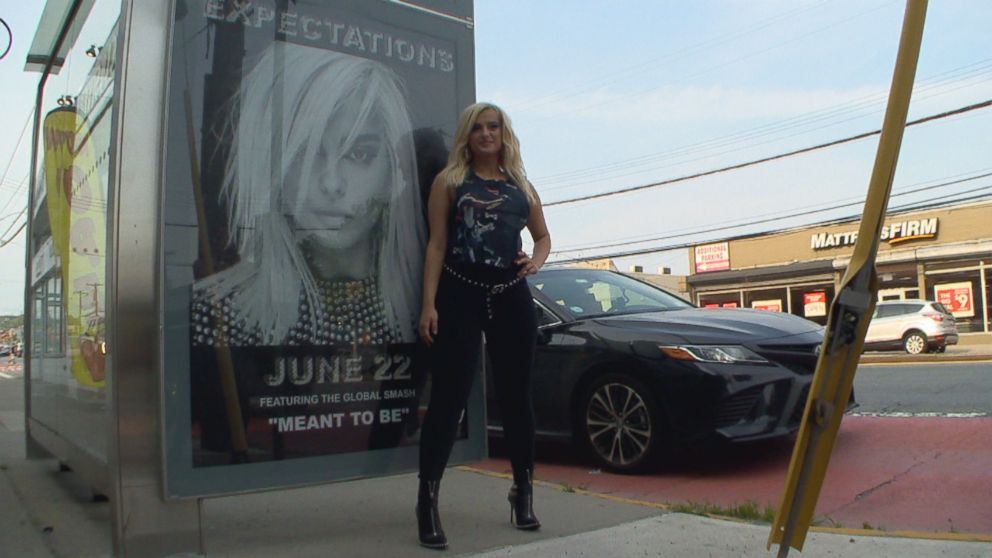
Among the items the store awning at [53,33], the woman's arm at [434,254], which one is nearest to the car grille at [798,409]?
the woman's arm at [434,254]

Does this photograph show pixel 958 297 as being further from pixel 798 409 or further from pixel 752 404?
pixel 752 404

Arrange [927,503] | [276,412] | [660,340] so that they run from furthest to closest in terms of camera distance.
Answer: [660,340]
[927,503]
[276,412]

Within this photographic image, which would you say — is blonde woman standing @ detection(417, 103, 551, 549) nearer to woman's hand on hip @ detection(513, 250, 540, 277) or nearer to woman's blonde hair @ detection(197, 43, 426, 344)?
woman's hand on hip @ detection(513, 250, 540, 277)

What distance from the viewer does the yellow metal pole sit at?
2297mm

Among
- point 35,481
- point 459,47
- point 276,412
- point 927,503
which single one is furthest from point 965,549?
point 35,481

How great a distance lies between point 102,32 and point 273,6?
924mm

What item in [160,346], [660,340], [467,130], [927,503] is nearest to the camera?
[160,346]

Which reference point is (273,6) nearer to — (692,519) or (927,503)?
(692,519)

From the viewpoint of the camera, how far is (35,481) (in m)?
5.63

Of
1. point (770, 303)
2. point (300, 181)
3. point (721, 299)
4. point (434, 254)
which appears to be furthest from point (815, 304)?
point (300, 181)

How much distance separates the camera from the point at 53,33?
5094mm

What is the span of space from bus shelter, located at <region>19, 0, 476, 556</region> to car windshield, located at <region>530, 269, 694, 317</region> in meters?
2.54

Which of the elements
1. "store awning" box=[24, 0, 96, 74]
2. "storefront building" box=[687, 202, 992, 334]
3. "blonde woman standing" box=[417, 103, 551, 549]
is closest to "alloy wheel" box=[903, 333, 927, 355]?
"storefront building" box=[687, 202, 992, 334]

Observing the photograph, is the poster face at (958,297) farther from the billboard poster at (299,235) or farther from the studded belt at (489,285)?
the studded belt at (489,285)
